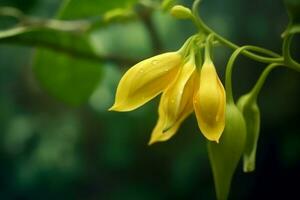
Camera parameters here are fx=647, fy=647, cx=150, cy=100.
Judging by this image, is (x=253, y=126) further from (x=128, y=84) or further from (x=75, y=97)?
(x=75, y=97)

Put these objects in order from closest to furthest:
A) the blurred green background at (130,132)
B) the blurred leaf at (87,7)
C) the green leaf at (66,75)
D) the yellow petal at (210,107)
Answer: the yellow petal at (210,107) < the blurred leaf at (87,7) < the green leaf at (66,75) < the blurred green background at (130,132)

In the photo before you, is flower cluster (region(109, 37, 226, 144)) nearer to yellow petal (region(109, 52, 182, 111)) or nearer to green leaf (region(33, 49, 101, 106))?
yellow petal (region(109, 52, 182, 111))

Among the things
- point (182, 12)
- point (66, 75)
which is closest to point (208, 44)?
point (182, 12)

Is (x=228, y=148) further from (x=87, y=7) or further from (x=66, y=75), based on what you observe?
(x=66, y=75)

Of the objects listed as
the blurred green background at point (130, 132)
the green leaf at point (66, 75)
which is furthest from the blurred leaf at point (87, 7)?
the blurred green background at point (130, 132)

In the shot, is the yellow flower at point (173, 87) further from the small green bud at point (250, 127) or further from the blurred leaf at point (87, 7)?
the blurred leaf at point (87, 7)

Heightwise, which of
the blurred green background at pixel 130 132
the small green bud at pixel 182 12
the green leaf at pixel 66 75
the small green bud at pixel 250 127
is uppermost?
the small green bud at pixel 182 12

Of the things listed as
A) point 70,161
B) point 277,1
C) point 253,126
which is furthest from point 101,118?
point 253,126

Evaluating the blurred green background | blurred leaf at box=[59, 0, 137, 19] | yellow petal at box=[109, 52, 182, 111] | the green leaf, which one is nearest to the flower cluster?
yellow petal at box=[109, 52, 182, 111]
